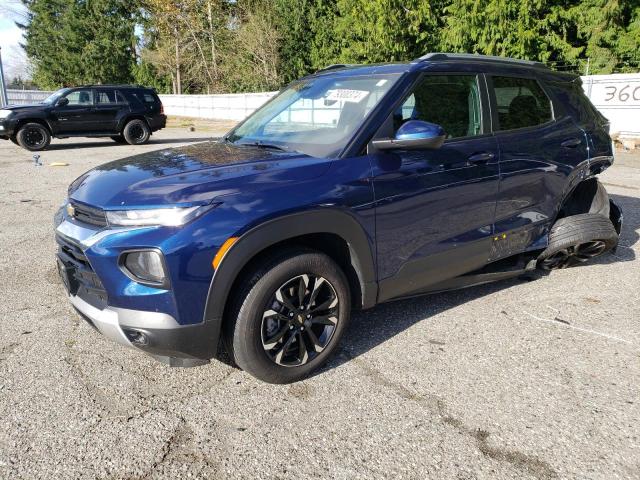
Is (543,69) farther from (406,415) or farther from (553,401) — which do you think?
(406,415)

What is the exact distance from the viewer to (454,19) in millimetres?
21828

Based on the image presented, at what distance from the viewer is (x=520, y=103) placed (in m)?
4.07

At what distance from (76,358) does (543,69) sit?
164 inches

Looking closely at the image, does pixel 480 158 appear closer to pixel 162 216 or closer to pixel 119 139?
pixel 162 216

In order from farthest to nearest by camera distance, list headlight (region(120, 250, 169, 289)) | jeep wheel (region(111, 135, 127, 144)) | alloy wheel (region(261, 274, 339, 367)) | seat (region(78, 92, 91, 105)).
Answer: jeep wheel (region(111, 135, 127, 144)) → seat (region(78, 92, 91, 105)) → alloy wheel (region(261, 274, 339, 367)) → headlight (region(120, 250, 169, 289))

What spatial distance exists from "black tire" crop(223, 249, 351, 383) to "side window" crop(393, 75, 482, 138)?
1069 mm

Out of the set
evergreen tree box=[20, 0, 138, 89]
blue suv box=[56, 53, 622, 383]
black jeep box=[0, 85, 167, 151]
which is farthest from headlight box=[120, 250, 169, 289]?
evergreen tree box=[20, 0, 138, 89]

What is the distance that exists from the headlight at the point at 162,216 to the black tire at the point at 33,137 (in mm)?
14402

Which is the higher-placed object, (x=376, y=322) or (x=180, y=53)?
(x=180, y=53)

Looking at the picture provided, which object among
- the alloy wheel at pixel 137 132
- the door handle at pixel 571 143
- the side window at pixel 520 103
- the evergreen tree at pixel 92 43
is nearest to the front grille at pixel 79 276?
the side window at pixel 520 103

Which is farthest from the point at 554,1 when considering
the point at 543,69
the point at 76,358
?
the point at 76,358

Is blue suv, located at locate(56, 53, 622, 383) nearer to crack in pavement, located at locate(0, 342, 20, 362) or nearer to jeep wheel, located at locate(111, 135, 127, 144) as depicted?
crack in pavement, located at locate(0, 342, 20, 362)

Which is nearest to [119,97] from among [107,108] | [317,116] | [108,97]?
[108,97]

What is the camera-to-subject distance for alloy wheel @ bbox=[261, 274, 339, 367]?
2.82m
